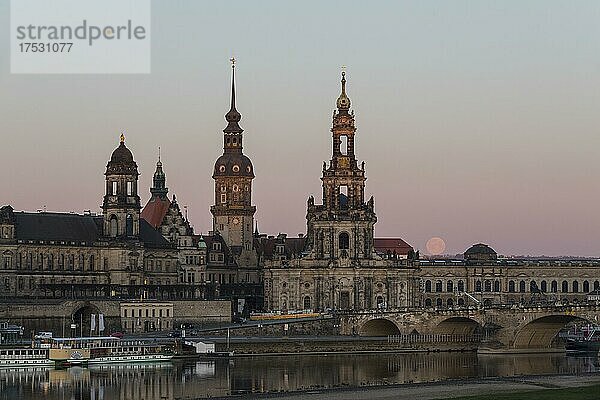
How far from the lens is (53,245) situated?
179 meters

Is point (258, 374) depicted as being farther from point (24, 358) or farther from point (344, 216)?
point (344, 216)

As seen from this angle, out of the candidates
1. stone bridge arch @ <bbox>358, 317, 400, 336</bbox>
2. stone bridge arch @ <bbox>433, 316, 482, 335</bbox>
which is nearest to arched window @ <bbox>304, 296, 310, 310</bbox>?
stone bridge arch @ <bbox>358, 317, 400, 336</bbox>

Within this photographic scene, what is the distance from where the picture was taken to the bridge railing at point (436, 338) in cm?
17138

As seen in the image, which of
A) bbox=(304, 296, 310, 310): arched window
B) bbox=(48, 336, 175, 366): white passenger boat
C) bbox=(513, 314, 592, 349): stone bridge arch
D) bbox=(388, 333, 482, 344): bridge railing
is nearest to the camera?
bbox=(48, 336, 175, 366): white passenger boat

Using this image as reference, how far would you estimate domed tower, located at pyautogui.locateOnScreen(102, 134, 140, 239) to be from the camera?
18162cm

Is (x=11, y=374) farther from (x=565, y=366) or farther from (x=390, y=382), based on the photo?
(x=565, y=366)

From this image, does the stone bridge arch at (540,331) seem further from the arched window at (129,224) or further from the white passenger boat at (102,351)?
the arched window at (129,224)

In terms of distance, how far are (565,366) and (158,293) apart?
48820mm

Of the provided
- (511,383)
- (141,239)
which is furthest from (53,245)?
(511,383)

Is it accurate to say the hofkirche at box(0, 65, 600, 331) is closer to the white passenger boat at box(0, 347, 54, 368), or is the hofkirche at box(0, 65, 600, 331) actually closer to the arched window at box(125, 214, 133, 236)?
the arched window at box(125, 214, 133, 236)

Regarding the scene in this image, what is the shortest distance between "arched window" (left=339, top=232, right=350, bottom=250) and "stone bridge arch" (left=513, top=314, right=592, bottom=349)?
3148 cm

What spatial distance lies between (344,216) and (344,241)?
2829mm

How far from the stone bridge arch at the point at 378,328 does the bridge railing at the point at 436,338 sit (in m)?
2.52

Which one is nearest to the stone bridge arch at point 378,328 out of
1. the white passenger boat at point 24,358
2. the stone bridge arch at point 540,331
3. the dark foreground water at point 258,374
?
the dark foreground water at point 258,374
